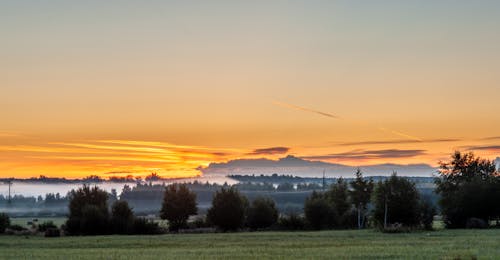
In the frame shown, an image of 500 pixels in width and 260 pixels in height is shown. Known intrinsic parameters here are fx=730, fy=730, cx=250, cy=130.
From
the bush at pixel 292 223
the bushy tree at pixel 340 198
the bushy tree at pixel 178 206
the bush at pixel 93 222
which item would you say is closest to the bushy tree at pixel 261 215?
the bush at pixel 292 223

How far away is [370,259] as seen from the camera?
4525 cm

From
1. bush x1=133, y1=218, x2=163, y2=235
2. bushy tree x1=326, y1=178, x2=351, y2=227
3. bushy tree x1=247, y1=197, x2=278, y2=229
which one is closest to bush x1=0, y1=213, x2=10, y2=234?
bush x1=133, y1=218, x2=163, y2=235

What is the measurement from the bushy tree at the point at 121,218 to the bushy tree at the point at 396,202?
4131cm

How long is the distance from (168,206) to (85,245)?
70783 mm

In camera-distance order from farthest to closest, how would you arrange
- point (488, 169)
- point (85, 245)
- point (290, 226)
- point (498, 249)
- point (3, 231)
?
point (488, 169) → point (290, 226) → point (3, 231) → point (85, 245) → point (498, 249)

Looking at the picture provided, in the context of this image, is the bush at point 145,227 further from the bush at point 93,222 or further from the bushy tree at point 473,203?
the bushy tree at point 473,203

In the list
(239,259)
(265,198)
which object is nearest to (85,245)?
(239,259)

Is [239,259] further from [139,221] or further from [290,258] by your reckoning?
[139,221]

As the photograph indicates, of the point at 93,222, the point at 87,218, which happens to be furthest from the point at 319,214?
the point at 87,218

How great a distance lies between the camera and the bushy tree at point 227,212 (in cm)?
13225

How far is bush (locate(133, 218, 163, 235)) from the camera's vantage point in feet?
385

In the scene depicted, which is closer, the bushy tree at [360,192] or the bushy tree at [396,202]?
the bushy tree at [396,202]

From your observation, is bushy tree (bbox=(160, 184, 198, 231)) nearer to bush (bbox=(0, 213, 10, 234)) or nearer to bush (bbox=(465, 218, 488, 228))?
bush (bbox=(0, 213, 10, 234))

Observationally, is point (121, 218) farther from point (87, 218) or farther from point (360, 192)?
point (360, 192)
